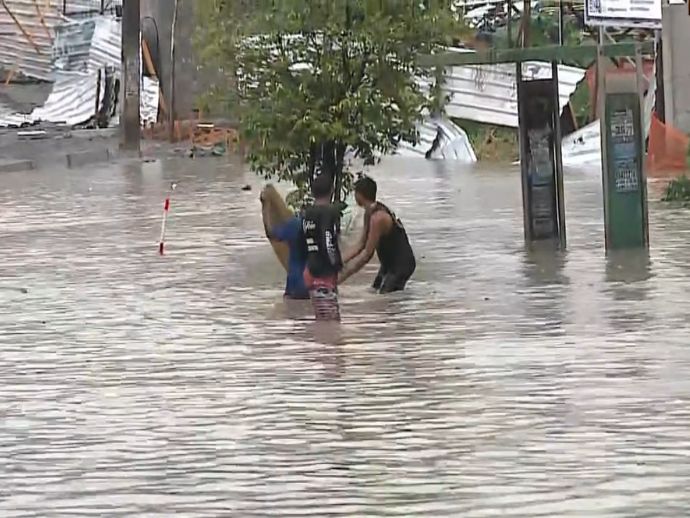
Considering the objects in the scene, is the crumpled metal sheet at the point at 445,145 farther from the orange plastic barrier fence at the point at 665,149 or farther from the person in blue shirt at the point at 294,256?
the person in blue shirt at the point at 294,256

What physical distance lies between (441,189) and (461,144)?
430 inches

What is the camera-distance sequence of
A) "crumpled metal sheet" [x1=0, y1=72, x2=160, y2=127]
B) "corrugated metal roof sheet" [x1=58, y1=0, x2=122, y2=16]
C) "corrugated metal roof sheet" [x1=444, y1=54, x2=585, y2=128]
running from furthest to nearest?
"corrugated metal roof sheet" [x1=58, y1=0, x2=122, y2=16] → "crumpled metal sheet" [x1=0, y1=72, x2=160, y2=127] → "corrugated metal roof sheet" [x1=444, y1=54, x2=585, y2=128]

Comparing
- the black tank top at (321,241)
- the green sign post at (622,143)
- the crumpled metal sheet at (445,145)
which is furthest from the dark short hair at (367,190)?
the crumpled metal sheet at (445,145)

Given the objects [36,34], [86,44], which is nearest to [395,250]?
[86,44]

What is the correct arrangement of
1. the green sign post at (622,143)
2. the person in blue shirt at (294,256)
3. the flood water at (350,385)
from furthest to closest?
the green sign post at (622,143) → the person in blue shirt at (294,256) → the flood water at (350,385)

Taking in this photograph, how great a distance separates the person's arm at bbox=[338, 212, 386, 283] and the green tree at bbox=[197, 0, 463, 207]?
262 cm

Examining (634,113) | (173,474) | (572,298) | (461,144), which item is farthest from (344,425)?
(461,144)

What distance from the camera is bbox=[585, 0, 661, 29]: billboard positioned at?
1605 centimetres

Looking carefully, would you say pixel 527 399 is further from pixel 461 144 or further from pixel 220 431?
pixel 461 144

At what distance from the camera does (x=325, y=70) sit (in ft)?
54.1

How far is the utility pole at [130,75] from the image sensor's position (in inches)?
A: 1543

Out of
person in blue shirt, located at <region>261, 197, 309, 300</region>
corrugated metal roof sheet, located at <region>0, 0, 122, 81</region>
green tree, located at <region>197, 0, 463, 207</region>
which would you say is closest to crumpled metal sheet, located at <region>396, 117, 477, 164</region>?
corrugated metal roof sheet, located at <region>0, 0, 122, 81</region>

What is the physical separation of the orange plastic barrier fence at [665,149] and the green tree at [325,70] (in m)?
13.1

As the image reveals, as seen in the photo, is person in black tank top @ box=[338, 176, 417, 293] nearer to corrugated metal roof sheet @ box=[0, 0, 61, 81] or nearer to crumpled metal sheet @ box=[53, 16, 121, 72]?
crumpled metal sheet @ box=[53, 16, 121, 72]
